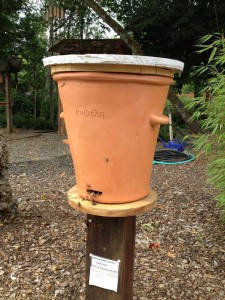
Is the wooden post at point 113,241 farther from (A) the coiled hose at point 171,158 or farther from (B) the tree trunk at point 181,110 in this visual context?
(B) the tree trunk at point 181,110

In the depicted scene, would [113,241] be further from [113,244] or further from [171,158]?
Result: [171,158]

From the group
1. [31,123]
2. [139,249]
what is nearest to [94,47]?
[139,249]

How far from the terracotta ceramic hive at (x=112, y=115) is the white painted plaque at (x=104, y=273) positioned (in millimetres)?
268

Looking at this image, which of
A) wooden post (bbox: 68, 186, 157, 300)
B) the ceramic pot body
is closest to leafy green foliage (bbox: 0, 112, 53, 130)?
wooden post (bbox: 68, 186, 157, 300)

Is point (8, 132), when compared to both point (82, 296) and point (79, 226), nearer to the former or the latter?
point (79, 226)

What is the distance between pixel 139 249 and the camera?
2037 millimetres

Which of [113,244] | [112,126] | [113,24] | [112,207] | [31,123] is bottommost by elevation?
[31,123]

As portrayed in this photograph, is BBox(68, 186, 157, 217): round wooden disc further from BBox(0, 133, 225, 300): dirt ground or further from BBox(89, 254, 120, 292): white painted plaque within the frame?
BBox(0, 133, 225, 300): dirt ground

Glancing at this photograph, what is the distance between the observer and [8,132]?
25.5ft

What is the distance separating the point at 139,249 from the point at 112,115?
1.33m

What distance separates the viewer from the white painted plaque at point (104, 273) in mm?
1135

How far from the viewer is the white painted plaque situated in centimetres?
113

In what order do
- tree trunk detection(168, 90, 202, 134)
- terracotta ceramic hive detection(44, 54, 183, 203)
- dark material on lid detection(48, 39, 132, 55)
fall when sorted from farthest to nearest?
1. tree trunk detection(168, 90, 202, 134)
2. dark material on lid detection(48, 39, 132, 55)
3. terracotta ceramic hive detection(44, 54, 183, 203)

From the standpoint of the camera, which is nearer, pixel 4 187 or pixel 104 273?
pixel 104 273
